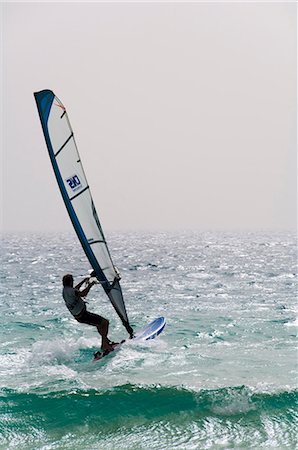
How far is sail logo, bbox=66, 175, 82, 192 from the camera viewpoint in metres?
8.74

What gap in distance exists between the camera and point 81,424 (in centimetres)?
682

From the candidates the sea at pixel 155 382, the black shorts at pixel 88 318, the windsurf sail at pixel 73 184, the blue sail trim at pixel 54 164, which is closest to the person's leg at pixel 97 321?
the black shorts at pixel 88 318

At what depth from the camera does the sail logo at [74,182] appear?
874 centimetres

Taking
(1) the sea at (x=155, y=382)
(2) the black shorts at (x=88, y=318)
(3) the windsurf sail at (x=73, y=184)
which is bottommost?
(1) the sea at (x=155, y=382)

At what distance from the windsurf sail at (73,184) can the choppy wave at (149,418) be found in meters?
2.16

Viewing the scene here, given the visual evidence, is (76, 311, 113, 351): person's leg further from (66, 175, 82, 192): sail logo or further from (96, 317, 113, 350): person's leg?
(66, 175, 82, 192): sail logo

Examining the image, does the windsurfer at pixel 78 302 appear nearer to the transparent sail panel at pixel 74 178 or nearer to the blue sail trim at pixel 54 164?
the blue sail trim at pixel 54 164

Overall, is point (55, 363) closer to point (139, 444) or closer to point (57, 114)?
point (139, 444)

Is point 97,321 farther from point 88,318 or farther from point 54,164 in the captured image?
point 54,164

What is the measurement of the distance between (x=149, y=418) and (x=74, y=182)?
383 centimetres

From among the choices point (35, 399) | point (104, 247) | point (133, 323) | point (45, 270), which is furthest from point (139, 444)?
point (45, 270)

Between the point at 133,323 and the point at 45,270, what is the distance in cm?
1529

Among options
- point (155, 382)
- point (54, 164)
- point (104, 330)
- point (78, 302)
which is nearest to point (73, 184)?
point (54, 164)

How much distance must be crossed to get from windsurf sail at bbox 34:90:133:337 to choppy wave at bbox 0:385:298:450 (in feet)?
7.10
